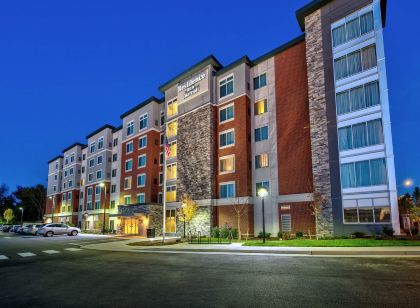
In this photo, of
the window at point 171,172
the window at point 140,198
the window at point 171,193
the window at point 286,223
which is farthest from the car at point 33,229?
the window at point 286,223

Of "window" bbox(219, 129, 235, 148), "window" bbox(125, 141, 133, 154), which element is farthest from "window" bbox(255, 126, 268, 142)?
"window" bbox(125, 141, 133, 154)

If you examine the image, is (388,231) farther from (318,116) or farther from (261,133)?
(261,133)

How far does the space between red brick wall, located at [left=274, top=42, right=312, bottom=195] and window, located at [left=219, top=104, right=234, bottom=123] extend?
6.19m

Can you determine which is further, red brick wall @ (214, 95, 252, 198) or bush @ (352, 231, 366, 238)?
red brick wall @ (214, 95, 252, 198)

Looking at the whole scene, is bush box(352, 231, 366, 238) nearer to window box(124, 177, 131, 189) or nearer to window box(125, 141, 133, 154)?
window box(124, 177, 131, 189)

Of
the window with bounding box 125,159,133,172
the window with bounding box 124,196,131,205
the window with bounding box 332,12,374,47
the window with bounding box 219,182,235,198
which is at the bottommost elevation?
the window with bounding box 124,196,131,205

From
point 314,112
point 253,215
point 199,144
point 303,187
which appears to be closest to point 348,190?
point 303,187

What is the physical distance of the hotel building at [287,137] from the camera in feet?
86.7

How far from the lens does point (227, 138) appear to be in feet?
126

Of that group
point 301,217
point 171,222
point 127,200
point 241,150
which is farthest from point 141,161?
point 301,217

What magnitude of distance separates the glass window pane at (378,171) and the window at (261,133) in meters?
12.3

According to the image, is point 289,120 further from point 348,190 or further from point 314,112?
point 348,190

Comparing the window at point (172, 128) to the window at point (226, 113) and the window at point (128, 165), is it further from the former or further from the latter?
the window at point (128, 165)

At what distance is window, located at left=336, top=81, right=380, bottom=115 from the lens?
2658 cm
